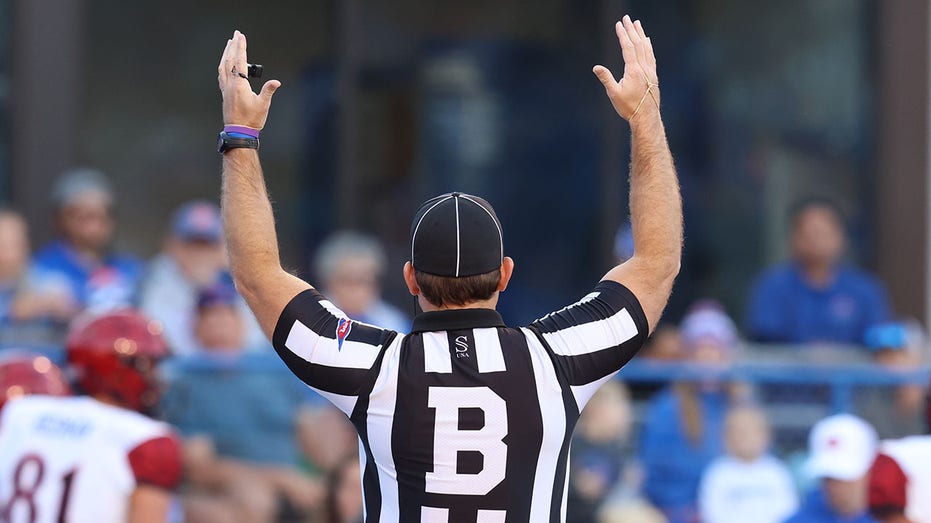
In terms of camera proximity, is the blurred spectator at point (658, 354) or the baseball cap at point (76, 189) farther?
the baseball cap at point (76, 189)

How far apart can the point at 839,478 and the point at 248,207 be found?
151 inches

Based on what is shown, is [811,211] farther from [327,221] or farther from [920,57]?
[327,221]

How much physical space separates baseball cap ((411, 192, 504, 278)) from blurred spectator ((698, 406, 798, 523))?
161 inches

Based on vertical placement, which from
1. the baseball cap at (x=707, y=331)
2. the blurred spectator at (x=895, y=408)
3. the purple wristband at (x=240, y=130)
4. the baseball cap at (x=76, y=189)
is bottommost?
the blurred spectator at (x=895, y=408)

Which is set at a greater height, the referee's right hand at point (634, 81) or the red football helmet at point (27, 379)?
the referee's right hand at point (634, 81)

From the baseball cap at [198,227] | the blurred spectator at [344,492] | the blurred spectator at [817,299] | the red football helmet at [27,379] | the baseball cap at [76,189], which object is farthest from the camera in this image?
the blurred spectator at [817,299]

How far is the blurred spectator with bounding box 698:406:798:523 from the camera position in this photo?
22.9 ft

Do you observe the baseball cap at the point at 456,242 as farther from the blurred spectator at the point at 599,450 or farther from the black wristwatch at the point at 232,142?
the blurred spectator at the point at 599,450

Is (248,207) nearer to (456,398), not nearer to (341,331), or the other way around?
(341,331)

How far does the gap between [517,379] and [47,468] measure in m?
2.26

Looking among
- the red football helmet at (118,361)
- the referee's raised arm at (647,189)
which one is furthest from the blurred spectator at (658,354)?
the referee's raised arm at (647,189)

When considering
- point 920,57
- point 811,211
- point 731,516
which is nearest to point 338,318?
point 731,516

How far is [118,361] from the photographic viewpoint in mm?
5016

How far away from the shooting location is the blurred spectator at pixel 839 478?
6215 mm
